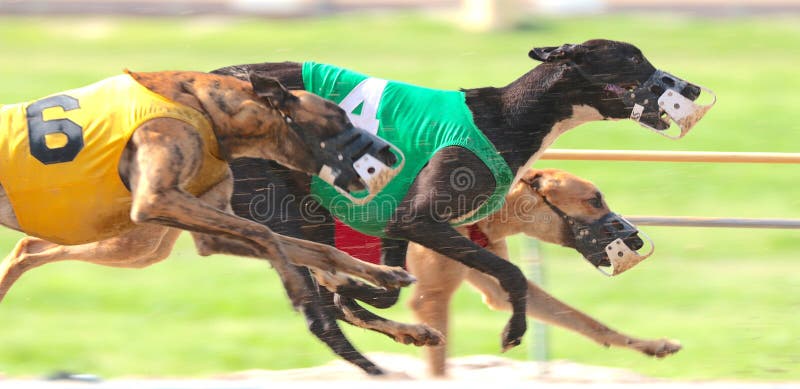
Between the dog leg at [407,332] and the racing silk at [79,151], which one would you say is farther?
the dog leg at [407,332]

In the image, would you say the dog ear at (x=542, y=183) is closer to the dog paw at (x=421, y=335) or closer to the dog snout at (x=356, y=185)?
the dog paw at (x=421, y=335)

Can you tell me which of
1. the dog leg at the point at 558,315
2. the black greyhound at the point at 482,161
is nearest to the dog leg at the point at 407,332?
the black greyhound at the point at 482,161

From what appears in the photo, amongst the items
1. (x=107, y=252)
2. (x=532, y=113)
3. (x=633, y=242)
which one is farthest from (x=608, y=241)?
(x=107, y=252)

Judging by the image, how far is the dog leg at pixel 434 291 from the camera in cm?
459

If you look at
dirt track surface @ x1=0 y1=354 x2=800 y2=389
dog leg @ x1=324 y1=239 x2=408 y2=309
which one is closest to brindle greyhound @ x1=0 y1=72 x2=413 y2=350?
dog leg @ x1=324 y1=239 x2=408 y2=309

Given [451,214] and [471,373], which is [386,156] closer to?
[451,214]

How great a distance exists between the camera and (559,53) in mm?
4535

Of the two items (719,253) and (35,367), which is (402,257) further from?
(719,253)

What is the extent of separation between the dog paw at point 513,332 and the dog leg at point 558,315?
48 cm

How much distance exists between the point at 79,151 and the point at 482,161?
137cm

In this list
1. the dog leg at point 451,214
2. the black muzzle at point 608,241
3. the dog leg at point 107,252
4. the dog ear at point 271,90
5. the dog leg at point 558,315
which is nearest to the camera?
the dog ear at point 271,90

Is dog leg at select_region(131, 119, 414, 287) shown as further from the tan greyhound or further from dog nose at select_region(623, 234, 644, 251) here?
dog nose at select_region(623, 234, 644, 251)

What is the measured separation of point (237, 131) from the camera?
389 centimetres

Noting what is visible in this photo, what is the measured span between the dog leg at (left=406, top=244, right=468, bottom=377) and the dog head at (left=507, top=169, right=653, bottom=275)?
497mm
